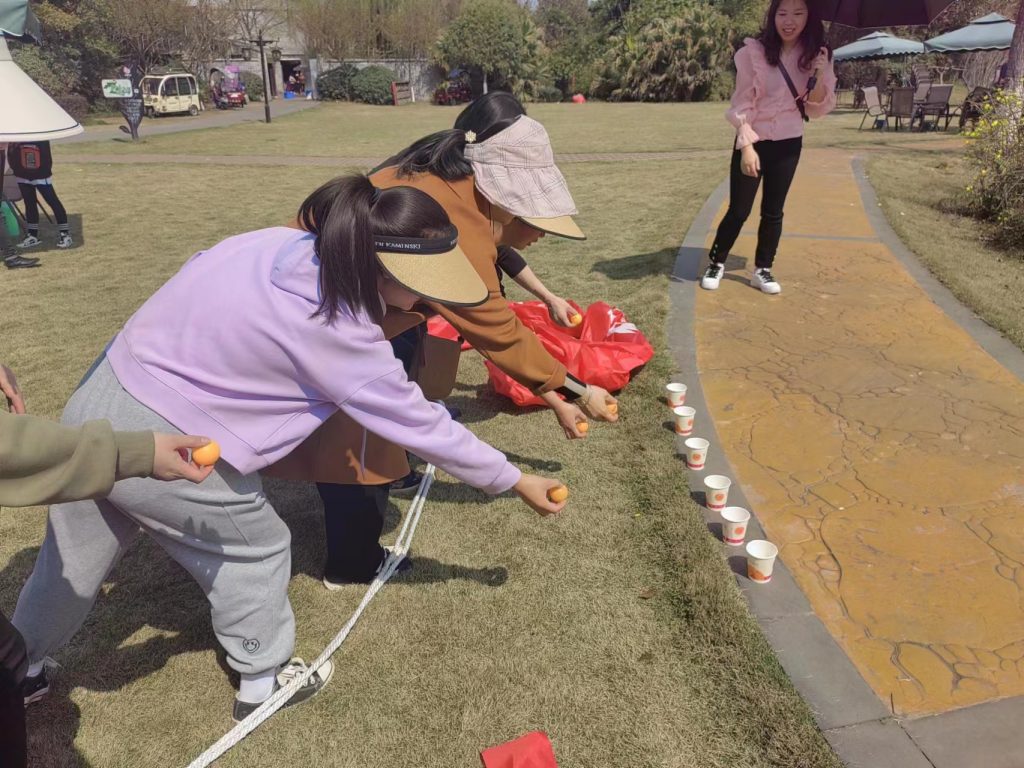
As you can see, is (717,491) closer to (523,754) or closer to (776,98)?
(523,754)

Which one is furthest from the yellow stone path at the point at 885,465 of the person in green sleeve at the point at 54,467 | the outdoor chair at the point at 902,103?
the outdoor chair at the point at 902,103

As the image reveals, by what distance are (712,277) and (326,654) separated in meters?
4.52

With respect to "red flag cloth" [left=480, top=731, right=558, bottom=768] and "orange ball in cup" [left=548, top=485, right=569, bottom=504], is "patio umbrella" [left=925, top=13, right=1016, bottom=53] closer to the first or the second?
"orange ball in cup" [left=548, top=485, right=569, bottom=504]

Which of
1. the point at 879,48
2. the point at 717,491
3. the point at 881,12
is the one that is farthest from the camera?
the point at 879,48

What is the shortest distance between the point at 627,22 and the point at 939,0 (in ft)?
118

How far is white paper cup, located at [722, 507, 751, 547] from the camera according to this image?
2.94 m

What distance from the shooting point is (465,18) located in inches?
1426

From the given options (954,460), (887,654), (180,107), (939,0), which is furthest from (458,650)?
(180,107)

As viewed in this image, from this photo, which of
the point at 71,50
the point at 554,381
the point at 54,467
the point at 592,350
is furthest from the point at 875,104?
the point at 71,50

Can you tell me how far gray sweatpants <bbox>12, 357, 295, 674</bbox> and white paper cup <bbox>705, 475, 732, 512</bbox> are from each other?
1844mm

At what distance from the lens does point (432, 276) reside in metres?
1.88

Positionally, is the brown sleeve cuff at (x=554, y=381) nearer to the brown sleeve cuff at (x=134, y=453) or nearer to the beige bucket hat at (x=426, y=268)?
the beige bucket hat at (x=426, y=268)

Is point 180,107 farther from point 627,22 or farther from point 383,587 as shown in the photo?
point 383,587

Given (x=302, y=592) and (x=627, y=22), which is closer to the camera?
(x=302, y=592)
